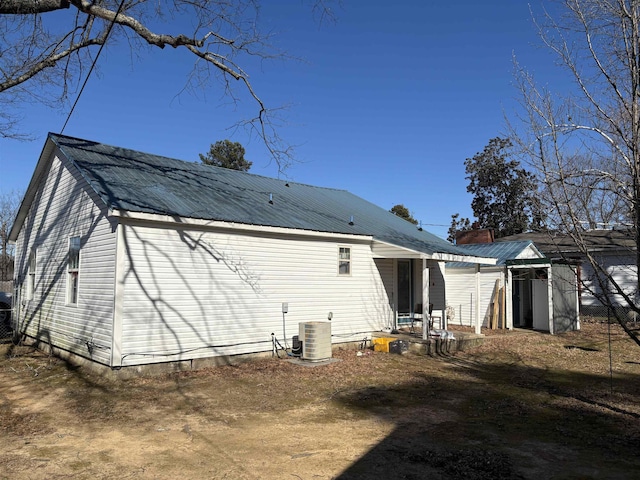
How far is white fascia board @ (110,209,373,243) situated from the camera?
31.7ft

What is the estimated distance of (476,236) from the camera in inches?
910

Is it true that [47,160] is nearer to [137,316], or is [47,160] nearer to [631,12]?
[137,316]

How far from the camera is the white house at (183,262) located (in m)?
9.93

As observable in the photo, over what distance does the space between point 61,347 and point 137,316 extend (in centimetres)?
349

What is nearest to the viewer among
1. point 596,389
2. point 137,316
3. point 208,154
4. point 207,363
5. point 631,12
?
point 631,12

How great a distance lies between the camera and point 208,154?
45969 mm

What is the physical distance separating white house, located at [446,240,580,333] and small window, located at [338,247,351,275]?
566cm

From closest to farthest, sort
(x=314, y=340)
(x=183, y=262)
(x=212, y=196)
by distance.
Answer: (x=183, y=262), (x=314, y=340), (x=212, y=196)

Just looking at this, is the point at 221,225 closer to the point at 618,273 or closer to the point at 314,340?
the point at 314,340

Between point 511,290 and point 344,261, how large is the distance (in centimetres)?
826

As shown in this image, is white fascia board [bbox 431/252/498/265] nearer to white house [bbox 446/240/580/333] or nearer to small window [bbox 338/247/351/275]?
white house [bbox 446/240/580/333]

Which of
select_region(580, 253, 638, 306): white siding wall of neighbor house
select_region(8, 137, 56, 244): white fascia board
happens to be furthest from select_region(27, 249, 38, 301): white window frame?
select_region(580, 253, 638, 306): white siding wall of neighbor house

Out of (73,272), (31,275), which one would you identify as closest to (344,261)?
(73,272)

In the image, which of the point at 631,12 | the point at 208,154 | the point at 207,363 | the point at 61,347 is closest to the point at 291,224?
the point at 207,363
